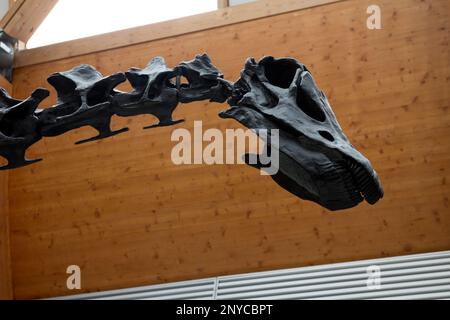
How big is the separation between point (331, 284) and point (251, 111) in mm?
7131

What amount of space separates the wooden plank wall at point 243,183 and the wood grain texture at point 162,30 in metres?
0.09

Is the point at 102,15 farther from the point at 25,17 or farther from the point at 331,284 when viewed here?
the point at 331,284

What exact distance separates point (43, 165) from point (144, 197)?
134cm

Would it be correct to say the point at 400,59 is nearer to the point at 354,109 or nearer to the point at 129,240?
the point at 354,109

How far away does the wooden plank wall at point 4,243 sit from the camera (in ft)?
37.6

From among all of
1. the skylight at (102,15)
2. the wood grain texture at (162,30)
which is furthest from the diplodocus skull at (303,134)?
the skylight at (102,15)

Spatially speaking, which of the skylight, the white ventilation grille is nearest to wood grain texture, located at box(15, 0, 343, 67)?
the skylight

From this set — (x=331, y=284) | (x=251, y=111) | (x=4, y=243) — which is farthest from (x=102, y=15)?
(x=251, y=111)

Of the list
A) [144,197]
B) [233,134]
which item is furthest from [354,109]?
[144,197]

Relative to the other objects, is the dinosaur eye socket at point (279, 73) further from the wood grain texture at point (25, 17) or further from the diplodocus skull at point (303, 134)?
the wood grain texture at point (25, 17)

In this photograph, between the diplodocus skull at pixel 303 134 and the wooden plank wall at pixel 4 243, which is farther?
the wooden plank wall at pixel 4 243
